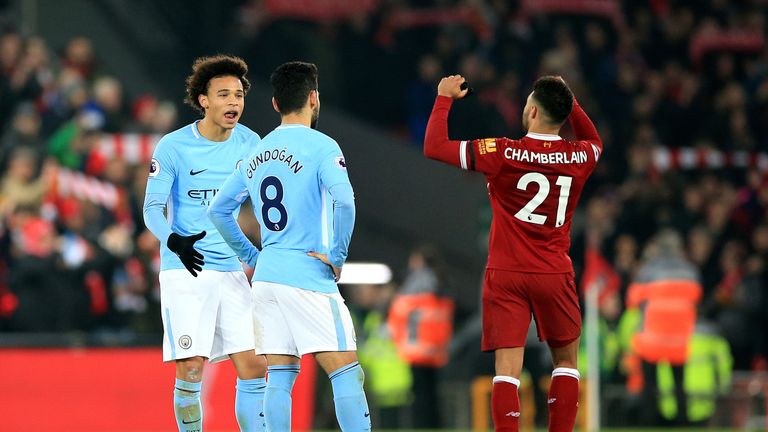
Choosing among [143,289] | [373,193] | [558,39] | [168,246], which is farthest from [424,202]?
[168,246]

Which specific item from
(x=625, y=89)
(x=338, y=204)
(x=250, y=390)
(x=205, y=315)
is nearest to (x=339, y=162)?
(x=338, y=204)

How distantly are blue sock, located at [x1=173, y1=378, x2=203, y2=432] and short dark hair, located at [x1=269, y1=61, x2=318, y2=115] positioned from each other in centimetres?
176

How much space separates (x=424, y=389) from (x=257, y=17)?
21.1 ft

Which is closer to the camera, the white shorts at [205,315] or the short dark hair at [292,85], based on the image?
the short dark hair at [292,85]

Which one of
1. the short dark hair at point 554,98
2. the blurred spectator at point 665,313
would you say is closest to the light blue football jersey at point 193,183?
the short dark hair at point 554,98

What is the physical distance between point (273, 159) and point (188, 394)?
1602 mm

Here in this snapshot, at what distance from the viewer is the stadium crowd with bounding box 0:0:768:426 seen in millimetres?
15266

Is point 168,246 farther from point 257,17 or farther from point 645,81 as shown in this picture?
point 645,81

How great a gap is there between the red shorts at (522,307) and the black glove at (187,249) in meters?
1.66

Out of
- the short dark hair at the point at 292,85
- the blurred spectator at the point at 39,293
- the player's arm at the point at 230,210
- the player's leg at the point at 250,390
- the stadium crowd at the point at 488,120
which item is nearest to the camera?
the short dark hair at the point at 292,85

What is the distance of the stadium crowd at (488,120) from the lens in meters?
15.3

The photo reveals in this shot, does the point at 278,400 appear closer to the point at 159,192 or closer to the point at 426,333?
the point at 159,192

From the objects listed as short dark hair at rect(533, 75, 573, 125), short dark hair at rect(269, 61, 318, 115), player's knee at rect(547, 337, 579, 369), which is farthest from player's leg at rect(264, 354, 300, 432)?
short dark hair at rect(533, 75, 573, 125)

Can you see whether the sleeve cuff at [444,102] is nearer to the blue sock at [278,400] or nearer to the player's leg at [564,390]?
the player's leg at [564,390]
